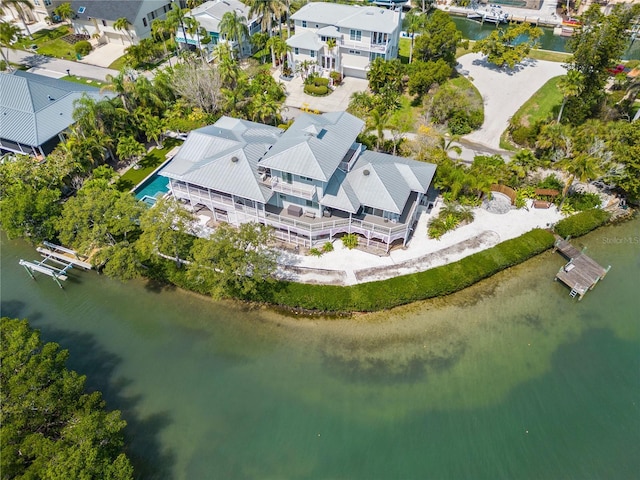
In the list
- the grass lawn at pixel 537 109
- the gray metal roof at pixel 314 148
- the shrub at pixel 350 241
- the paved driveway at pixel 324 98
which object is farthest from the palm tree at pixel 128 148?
the grass lawn at pixel 537 109

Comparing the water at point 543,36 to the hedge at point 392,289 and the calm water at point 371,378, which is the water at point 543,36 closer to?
the calm water at point 371,378

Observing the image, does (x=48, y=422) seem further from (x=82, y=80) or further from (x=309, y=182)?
(x=82, y=80)

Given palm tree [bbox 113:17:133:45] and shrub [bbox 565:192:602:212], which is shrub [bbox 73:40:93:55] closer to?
palm tree [bbox 113:17:133:45]

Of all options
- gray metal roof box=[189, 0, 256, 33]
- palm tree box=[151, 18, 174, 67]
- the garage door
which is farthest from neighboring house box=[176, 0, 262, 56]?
the garage door

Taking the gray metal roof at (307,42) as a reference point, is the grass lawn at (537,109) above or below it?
below

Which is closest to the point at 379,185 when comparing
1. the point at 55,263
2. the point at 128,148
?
the point at 128,148

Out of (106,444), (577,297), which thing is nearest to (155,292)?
(106,444)
